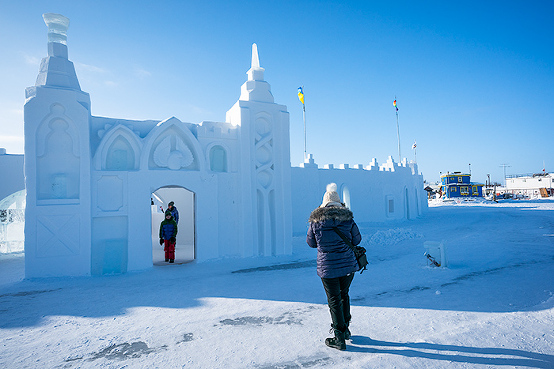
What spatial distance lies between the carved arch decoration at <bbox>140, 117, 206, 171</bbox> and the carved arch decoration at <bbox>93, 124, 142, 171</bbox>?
250mm

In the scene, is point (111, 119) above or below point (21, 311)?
above

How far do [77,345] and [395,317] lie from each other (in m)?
4.28

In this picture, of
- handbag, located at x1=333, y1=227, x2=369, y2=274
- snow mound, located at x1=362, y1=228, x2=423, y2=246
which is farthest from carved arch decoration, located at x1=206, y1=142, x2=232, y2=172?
handbag, located at x1=333, y1=227, x2=369, y2=274

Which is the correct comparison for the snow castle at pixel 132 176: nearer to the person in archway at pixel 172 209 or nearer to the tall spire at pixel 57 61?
the tall spire at pixel 57 61

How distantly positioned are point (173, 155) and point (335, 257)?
7.11 metres

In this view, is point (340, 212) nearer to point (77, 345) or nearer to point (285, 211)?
point (77, 345)

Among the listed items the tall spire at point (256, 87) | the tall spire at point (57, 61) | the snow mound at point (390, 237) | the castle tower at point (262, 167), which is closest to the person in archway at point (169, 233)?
the castle tower at point (262, 167)

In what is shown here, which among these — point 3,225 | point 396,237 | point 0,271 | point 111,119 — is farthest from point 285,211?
point 3,225

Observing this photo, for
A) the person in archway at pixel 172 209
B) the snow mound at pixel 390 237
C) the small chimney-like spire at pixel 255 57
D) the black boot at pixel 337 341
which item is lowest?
the snow mound at pixel 390 237

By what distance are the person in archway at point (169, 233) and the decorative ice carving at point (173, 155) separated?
4.94ft

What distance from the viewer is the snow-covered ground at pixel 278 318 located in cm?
344

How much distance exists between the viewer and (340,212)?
3615 mm

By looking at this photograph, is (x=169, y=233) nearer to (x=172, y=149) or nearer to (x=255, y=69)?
(x=172, y=149)

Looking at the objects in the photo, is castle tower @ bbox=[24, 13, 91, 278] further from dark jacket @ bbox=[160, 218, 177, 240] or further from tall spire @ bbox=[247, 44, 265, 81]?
tall spire @ bbox=[247, 44, 265, 81]
